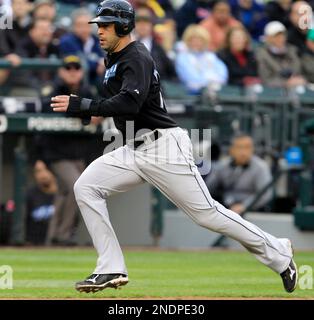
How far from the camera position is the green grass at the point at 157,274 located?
24.8ft

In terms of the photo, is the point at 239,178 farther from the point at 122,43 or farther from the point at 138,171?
the point at 122,43

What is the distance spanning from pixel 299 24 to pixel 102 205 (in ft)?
30.7

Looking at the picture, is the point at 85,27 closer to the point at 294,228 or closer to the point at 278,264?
the point at 294,228

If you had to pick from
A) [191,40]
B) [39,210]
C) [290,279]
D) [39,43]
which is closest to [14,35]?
[39,43]

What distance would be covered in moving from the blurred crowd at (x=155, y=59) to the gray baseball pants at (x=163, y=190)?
17.2 ft

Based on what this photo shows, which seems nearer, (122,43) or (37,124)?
(122,43)

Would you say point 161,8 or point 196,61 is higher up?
point 161,8

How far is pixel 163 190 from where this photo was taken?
7387mm

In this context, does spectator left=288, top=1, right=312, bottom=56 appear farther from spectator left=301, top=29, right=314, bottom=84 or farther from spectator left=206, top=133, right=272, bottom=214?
spectator left=206, top=133, right=272, bottom=214

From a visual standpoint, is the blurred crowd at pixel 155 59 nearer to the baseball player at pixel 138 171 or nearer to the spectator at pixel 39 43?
the spectator at pixel 39 43

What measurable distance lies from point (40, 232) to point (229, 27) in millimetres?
4758

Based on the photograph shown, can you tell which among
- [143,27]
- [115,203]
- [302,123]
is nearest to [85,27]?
[143,27]

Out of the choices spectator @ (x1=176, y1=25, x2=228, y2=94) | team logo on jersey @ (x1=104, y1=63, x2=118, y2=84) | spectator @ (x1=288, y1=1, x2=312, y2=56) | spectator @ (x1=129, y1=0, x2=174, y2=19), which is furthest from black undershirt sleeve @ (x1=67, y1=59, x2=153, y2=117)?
spectator @ (x1=288, y1=1, x2=312, y2=56)

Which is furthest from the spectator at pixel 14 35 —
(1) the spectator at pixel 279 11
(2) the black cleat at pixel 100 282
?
(2) the black cleat at pixel 100 282
